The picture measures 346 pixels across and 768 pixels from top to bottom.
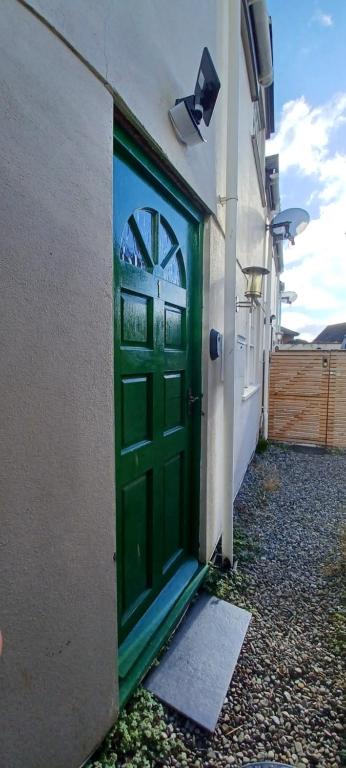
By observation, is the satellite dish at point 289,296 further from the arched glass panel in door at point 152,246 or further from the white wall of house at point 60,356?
the white wall of house at point 60,356

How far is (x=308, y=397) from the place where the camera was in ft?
23.6

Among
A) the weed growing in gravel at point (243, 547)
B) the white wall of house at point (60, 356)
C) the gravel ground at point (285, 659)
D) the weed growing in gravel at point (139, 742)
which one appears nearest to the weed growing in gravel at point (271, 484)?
the gravel ground at point (285, 659)

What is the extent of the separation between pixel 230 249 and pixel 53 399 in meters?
2.07

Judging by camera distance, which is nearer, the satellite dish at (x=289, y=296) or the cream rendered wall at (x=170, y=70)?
the cream rendered wall at (x=170, y=70)

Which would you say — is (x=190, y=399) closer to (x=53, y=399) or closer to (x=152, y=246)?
(x=152, y=246)

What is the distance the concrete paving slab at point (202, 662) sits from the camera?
1616 millimetres

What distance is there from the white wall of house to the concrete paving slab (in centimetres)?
46

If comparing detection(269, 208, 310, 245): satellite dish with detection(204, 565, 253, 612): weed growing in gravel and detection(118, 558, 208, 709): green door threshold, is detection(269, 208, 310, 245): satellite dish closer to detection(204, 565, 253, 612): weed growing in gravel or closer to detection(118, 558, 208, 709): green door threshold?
detection(204, 565, 253, 612): weed growing in gravel

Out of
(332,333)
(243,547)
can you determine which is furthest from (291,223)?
Result: (332,333)

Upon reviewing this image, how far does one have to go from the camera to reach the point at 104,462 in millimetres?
1265

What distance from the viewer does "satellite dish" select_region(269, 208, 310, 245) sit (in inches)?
260

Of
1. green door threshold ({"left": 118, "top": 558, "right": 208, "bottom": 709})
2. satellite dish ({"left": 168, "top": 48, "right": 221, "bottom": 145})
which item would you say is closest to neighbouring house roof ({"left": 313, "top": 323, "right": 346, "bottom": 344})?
satellite dish ({"left": 168, "top": 48, "right": 221, "bottom": 145})

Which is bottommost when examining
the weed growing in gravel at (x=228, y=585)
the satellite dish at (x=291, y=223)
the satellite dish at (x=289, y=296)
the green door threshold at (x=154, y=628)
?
the weed growing in gravel at (x=228, y=585)

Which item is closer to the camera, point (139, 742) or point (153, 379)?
point (139, 742)
